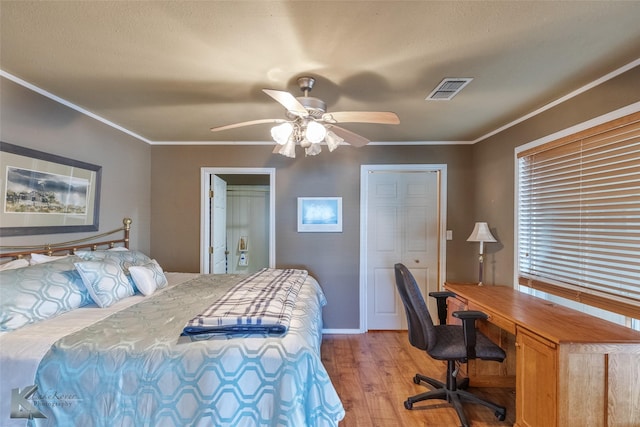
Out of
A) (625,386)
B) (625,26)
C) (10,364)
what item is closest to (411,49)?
(625,26)

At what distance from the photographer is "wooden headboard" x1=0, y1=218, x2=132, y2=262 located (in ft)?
6.49

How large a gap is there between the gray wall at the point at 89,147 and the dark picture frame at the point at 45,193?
2.9 inches

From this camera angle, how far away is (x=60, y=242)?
2.35 meters

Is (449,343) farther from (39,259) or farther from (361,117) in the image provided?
(39,259)

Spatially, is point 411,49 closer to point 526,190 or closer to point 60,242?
point 526,190

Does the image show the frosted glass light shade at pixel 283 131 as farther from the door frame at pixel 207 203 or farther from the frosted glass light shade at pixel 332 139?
the door frame at pixel 207 203

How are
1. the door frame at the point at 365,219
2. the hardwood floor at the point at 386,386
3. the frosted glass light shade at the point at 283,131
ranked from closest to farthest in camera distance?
the frosted glass light shade at the point at 283,131
the hardwood floor at the point at 386,386
the door frame at the point at 365,219

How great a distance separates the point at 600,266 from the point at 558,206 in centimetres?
56

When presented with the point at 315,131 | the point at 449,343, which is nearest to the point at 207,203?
the point at 315,131

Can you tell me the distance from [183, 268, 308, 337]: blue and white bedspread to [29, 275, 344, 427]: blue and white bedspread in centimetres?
7

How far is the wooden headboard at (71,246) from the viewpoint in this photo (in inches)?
77.9

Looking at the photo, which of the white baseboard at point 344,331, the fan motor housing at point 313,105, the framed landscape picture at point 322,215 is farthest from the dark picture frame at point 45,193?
the white baseboard at point 344,331

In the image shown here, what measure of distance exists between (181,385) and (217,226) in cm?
275

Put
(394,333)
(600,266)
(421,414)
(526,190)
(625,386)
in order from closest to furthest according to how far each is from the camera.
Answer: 1. (625,386)
2. (600,266)
3. (421,414)
4. (526,190)
5. (394,333)
